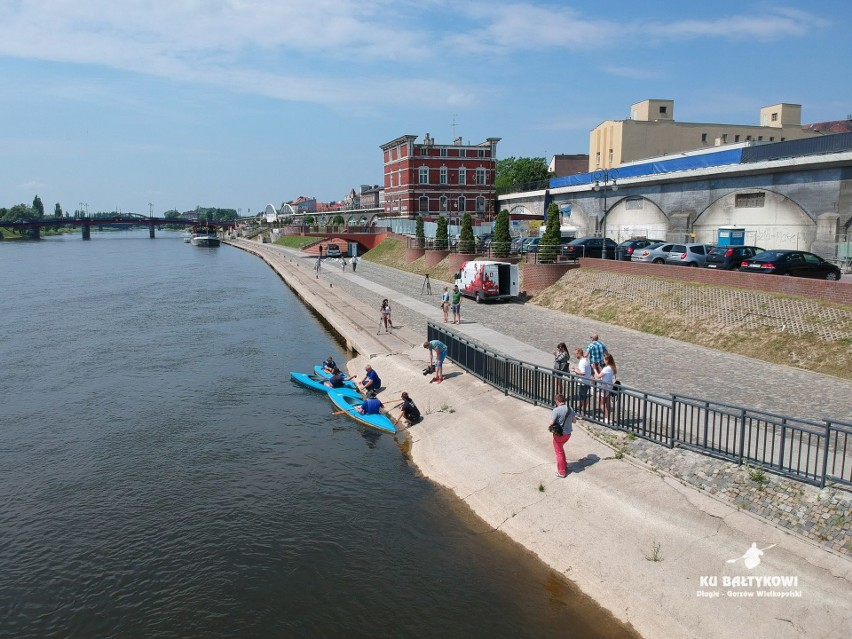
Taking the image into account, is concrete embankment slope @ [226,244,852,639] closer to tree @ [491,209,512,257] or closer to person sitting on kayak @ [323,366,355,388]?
person sitting on kayak @ [323,366,355,388]

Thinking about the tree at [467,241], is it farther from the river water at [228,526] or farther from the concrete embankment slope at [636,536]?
the concrete embankment slope at [636,536]

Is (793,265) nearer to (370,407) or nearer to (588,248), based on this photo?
(588,248)

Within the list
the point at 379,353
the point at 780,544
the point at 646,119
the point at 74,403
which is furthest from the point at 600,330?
the point at 646,119

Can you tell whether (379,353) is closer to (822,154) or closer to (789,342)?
(789,342)

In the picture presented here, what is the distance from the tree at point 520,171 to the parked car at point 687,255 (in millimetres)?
78904

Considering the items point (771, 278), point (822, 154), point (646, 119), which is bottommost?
point (771, 278)

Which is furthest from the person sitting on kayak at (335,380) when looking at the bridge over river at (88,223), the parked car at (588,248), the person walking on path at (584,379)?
the bridge over river at (88,223)

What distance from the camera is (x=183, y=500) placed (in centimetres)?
1476

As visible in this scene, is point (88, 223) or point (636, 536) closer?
point (636, 536)

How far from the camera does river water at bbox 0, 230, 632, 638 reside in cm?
1071

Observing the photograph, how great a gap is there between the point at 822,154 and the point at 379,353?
22531mm

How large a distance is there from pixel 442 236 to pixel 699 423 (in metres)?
40.0

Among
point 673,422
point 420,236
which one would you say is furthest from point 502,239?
point 673,422

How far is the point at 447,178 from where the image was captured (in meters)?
81.4
